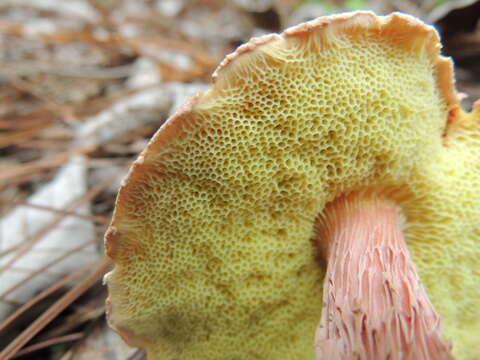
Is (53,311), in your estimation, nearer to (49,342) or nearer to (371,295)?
(49,342)

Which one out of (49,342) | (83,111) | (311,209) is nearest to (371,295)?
(311,209)

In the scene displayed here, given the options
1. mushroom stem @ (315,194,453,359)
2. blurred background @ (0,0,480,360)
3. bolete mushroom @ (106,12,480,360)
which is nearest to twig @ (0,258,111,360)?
blurred background @ (0,0,480,360)

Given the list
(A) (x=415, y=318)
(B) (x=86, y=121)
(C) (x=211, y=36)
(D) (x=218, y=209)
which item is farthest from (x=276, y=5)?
(A) (x=415, y=318)

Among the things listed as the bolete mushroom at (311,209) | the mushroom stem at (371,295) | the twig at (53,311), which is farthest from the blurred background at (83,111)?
the mushroom stem at (371,295)

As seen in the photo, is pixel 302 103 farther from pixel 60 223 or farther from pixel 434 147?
pixel 60 223

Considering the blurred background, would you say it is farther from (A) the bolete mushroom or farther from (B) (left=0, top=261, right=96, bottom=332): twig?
(A) the bolete mushroom

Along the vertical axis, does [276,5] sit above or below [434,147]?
above
